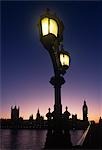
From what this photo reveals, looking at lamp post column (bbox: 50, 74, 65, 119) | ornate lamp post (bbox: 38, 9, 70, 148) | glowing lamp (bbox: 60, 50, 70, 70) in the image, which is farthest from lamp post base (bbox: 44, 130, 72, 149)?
glowing lamp (bbox: 60, 50, 70, 70)

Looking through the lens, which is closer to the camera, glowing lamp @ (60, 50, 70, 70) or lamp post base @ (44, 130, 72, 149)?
lamp post base @ (44, 130, 72, 149)

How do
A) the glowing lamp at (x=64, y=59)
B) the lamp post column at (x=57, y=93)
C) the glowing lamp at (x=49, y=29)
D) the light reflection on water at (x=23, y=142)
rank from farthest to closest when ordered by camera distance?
the light reflection on water at (x=23, y=142), the glowing lamp at (x=64, y=59), the lamp post column at (x=57, y=93), the glowing lamp at (x=49, y=29)

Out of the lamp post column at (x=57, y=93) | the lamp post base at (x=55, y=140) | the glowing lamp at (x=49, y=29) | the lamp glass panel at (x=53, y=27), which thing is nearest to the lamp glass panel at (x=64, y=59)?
the lamp post column at (x=57, y=93)

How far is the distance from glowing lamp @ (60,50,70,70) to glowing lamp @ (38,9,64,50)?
1.06m

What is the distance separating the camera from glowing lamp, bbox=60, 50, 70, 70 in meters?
4.94

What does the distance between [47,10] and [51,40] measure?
0.54m

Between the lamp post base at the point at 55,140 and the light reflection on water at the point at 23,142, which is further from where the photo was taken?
the light reflection on water at the point at 23,142

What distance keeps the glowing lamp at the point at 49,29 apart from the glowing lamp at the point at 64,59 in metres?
1.06

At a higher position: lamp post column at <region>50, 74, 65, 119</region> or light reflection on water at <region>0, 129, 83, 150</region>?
lamp post column at <region>50, 74, 65, 119</region>

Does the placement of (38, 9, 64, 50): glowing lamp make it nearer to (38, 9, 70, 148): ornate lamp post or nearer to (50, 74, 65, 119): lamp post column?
(38, 9, 70, 148): ornate lamp post

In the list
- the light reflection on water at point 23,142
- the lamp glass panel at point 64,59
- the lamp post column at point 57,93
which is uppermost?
the lamp glass panel at point 64,59

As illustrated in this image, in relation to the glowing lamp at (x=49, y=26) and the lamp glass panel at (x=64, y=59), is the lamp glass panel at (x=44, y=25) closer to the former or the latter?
the glowing lamp at (x=49, y=26)

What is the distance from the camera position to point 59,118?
4.11 metres

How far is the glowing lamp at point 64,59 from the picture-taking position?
194 inches
